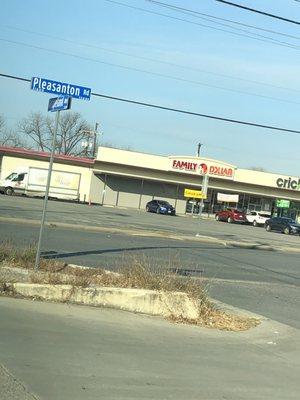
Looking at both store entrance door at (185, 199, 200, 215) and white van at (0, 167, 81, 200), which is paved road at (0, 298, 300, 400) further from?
store entrance door at (185, 199, 200, 215)

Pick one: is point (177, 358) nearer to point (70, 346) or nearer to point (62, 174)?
point (70, 346)

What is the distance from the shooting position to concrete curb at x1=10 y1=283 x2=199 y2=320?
885 centimetres

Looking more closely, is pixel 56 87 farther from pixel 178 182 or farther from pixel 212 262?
pixel 178 182

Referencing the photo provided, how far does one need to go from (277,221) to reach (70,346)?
161 feet

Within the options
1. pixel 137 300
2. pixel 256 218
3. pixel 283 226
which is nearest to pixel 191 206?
pixel 256 218

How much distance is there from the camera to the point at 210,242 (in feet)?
86.0

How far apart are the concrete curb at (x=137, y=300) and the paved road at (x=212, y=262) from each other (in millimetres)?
2043

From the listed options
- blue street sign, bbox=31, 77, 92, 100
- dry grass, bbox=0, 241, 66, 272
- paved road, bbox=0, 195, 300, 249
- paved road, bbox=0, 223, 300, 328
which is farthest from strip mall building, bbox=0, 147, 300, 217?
blue street sign, bbox=31, 77, 92, 100

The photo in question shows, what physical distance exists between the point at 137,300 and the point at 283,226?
4571 centimetres

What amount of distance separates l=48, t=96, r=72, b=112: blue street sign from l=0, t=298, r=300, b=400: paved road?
337 centimetres

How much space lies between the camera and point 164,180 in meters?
66.2

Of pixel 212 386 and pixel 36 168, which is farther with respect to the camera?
pixel 36 168

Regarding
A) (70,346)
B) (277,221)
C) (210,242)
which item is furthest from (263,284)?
(277,221)

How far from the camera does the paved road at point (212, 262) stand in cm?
1174
